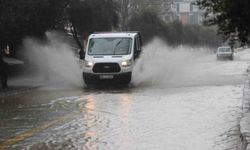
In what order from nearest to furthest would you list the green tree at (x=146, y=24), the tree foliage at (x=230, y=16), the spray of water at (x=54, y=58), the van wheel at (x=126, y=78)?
the tree foliage at (x=230, y=16) < the van wheel at (x=126, y=78) < the spray of water at (x=54, y=58) < the green tree at (x=146, y=24)

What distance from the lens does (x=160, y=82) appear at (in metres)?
28.7

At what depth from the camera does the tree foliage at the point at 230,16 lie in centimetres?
1218

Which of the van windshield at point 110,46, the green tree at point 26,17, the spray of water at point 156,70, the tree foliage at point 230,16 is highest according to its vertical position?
the tree foliage at point 230,16

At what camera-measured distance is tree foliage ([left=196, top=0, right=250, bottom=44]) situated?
12.2m

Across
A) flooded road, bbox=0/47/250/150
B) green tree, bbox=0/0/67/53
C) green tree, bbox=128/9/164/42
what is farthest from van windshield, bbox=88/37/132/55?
green tree, bbox=128/9/164/42

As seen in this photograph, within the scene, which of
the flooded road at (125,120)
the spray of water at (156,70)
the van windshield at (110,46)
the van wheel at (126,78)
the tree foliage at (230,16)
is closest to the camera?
the flooded road at (125,120)

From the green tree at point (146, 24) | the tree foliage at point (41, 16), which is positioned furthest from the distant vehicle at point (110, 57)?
the green tree at point (146, 24)

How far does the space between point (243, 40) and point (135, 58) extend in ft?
44.9

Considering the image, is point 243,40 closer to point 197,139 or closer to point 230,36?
point 230,36

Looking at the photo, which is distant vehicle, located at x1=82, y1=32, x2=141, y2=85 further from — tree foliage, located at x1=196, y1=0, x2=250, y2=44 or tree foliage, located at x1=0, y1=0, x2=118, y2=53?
tree foliage, located at x1=196, y1=0, x2=250, y2=44

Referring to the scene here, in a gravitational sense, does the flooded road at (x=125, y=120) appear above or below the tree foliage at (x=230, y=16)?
below

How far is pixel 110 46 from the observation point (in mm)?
26906

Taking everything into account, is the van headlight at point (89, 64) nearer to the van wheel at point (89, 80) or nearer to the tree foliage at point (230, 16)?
the van wheel at point (89, 80)

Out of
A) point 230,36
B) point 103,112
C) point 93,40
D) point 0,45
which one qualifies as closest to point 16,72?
point 0,45
